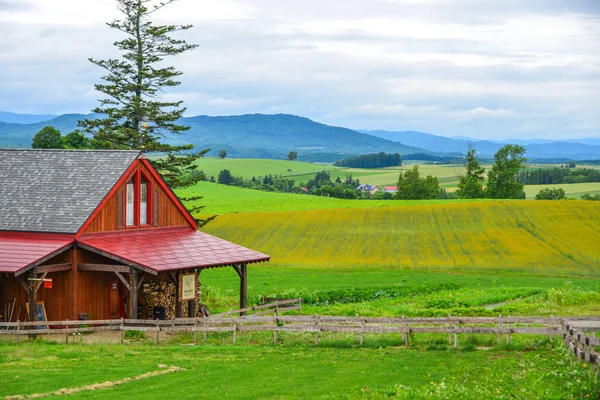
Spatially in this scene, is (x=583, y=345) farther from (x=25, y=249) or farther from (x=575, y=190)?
(x=575, y=190)

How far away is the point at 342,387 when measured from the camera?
1928cm

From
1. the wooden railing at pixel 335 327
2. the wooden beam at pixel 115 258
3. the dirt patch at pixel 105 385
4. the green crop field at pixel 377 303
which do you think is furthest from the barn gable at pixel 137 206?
the dirt patch at pixel 105 385

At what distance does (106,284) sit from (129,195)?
3.86m

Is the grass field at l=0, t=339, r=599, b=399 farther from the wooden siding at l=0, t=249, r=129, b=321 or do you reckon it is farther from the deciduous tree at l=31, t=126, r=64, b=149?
the deciduous tree at l=31, t=126, r=64, b=149

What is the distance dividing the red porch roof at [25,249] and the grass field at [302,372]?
152 inches

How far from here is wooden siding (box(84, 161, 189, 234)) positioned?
33.4 meters

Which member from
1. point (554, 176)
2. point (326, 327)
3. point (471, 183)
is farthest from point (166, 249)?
point (554, 176)

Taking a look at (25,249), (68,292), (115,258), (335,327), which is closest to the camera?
(335,327)

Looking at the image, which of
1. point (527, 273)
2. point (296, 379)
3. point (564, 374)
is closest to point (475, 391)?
point (564, 374)

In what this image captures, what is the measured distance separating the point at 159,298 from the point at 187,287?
180 cm

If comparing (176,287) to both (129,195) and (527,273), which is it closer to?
(129,195)

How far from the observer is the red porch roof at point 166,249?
31.4m

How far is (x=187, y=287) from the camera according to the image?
1340 inches

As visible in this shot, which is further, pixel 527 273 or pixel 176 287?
pixel 527 273
